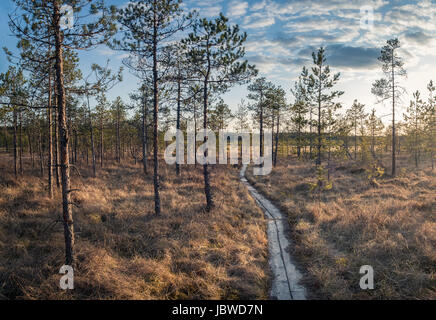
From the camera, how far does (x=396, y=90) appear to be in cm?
2352

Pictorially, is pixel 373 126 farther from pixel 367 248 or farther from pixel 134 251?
pixel 134 251

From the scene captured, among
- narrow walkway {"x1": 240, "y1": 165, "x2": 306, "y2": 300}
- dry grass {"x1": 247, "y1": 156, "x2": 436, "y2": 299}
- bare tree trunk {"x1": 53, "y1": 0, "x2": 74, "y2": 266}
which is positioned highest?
bare tree trunk {"x1": 53, "y1": 0, "x2": 74, "y2": 266}

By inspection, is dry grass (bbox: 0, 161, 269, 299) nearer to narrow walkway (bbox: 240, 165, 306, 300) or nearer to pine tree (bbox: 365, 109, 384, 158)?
narrow walkway (bbox: 240, 165, 306, 300)

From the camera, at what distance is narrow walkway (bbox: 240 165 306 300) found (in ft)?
20.2

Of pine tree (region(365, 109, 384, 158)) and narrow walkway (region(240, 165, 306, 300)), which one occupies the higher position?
pine tree (region(365, 109, 384, 158))

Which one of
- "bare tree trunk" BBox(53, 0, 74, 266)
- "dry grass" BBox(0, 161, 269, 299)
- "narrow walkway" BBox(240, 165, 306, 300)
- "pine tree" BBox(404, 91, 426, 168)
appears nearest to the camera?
"dry grass" BBox(0, 161, 269, 299)

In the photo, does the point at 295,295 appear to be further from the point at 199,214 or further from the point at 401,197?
the point at 401,197

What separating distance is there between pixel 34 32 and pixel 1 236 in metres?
6.89

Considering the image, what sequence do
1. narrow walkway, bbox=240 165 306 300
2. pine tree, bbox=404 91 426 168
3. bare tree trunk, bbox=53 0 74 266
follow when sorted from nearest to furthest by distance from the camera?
bare tree trunk, bbox=53 0 74 266 → narrow walkway, bbox=240 165 306 300 → pine tree, bbox=404 91 426 168

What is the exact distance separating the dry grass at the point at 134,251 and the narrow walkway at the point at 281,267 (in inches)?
14.0

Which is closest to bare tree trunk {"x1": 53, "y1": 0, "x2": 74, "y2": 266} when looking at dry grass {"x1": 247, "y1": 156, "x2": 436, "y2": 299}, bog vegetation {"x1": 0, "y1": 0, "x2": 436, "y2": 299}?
bog vegetation {"x1": 0, "y1": 0, "x2": 436, "y2": 299}

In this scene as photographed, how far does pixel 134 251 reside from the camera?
7629 millimetres

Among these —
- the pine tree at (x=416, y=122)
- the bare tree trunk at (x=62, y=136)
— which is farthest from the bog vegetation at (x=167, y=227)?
the pine tree at (x=416, y=122)

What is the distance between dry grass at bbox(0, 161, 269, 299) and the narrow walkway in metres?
0.36
